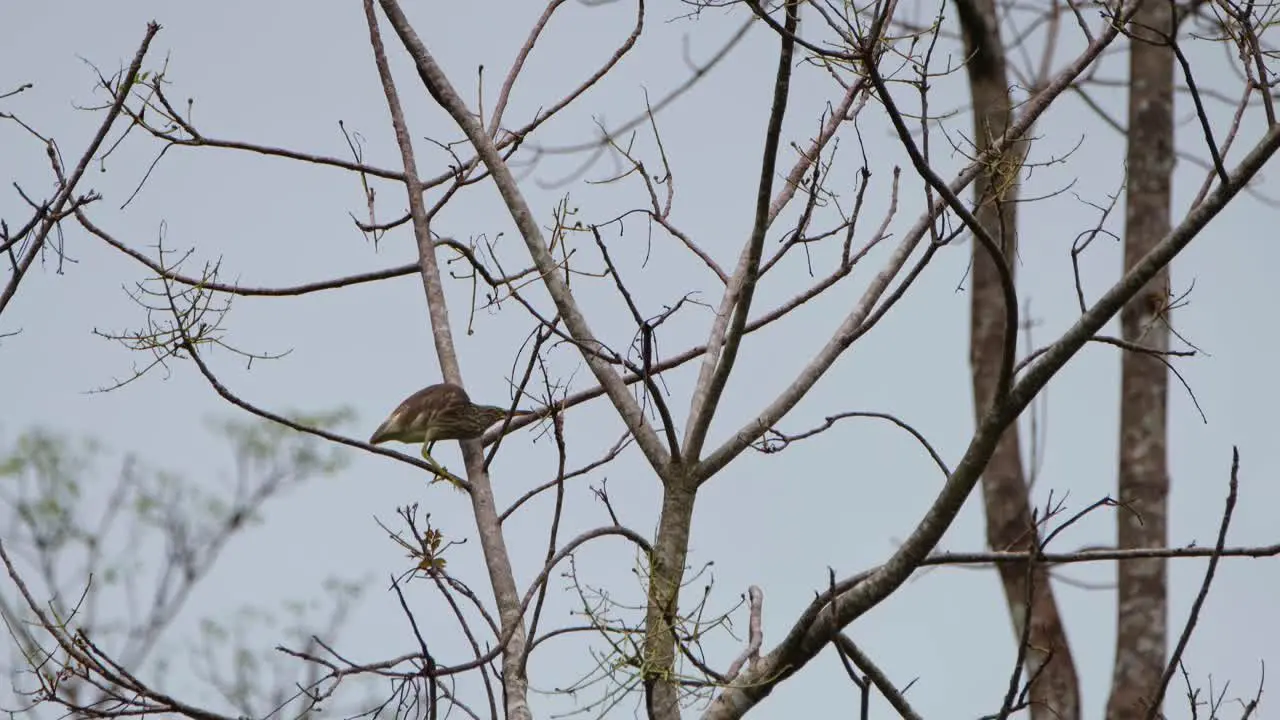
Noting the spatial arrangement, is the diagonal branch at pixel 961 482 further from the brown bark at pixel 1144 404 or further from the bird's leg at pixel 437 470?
the brown bark at pixel 1144 404

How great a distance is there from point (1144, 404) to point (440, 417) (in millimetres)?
4079

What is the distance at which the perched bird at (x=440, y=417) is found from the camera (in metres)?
3.66

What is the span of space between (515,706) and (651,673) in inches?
11.1

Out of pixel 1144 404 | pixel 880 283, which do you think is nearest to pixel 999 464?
pixel 1144 404

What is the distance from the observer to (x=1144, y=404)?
664 cm

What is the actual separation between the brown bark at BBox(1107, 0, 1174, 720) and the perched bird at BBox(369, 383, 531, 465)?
3.09 m

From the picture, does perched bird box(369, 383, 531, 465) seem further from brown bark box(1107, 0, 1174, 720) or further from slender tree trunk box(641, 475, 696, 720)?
brown bark box(1107, 0, 1174, 720)

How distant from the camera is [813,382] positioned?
312 cm

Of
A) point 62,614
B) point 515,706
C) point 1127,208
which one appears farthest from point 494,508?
point 1127,208

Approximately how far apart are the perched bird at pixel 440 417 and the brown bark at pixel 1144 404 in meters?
3.09

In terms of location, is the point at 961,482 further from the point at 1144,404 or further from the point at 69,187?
the point at 1144,404

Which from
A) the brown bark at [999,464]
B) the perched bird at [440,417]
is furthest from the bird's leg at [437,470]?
the brown bark at [999,464]

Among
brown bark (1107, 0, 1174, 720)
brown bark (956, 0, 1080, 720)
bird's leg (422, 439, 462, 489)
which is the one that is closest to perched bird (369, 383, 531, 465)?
bird's leg (422, 439, 462, 489)

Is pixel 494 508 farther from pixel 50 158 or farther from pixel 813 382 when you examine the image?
pixel 50 158
